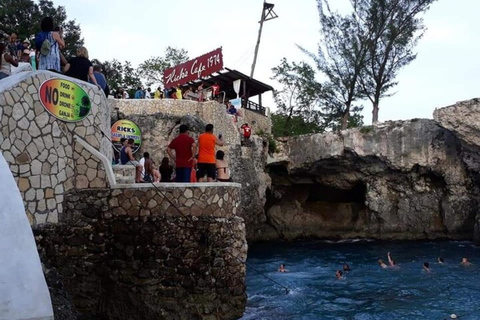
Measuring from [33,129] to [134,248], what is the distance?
2.82m

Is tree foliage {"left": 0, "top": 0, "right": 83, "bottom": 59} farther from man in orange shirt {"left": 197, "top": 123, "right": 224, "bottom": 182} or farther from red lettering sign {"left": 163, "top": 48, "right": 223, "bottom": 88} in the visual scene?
man in orange shirt {"left": 197, "top": 123, "right": 224, "bottom": 182}

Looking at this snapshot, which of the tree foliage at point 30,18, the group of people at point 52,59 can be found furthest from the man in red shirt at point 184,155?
the tree foliage at point 30,18

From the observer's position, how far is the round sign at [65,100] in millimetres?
8211

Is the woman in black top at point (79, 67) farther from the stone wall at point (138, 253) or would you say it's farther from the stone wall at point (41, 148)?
the stone wall at point (138, 253)

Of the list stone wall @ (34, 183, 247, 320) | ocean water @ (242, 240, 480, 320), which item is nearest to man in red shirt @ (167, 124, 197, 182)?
stone wall @ (34, 183, 247, 320)

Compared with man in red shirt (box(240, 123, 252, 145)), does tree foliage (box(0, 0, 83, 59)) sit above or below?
above

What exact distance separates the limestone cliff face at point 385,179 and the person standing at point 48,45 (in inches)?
742

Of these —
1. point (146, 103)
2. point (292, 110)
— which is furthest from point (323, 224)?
point (146, 103)

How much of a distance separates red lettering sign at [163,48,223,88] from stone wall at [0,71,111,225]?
51.2 ft

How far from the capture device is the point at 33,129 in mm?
8008

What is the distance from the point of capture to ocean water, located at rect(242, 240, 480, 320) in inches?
490

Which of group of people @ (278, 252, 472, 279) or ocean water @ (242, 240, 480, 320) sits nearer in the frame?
ocean water @ (242, 240, 480, 320)

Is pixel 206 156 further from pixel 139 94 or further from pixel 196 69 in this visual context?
pixel 196 69

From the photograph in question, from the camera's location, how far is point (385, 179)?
2700 cm
